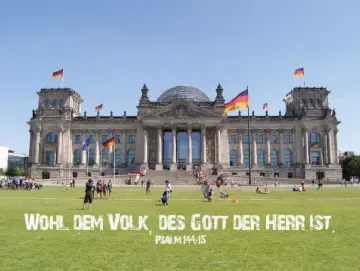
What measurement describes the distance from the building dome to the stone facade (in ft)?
27.7

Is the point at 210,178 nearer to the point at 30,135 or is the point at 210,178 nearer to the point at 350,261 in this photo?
the point at 30,135

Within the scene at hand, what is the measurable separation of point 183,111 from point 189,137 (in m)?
7.64

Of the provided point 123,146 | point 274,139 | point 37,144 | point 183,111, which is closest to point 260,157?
point 274,139

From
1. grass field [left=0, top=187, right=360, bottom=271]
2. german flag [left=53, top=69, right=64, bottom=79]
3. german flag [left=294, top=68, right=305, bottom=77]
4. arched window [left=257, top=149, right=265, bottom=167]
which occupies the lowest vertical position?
grass field [left=0, top=187, right=360, bottom=271]

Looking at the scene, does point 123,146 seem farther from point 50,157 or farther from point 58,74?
point 58,74

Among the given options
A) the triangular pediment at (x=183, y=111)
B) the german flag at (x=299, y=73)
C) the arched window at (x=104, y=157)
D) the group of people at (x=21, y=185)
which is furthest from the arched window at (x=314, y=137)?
the group of people at (x=21, y=185)

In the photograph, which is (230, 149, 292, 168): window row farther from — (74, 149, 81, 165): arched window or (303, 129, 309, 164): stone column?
(74, 149, 81, 165): arched window

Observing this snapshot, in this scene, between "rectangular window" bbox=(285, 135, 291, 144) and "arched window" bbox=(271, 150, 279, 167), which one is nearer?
"arched window" bbox=(271, 150, 279, 167)

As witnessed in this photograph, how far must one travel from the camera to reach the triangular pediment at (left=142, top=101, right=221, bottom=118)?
95.9 metres

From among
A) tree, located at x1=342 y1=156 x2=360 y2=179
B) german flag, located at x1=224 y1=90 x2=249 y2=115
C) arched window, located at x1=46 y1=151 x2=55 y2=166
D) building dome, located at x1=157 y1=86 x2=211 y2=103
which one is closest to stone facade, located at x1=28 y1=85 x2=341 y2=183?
arched window, located at x1=46 y1=151 x2=55 y2=166

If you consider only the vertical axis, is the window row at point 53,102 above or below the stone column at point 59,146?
above

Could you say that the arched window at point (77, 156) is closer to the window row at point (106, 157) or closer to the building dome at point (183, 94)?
the window row at point (106, 157)

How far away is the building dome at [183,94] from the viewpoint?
11094 centimetres

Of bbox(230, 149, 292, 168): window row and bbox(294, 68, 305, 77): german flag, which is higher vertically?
bbox(294, 68, 305, 77): german flag
